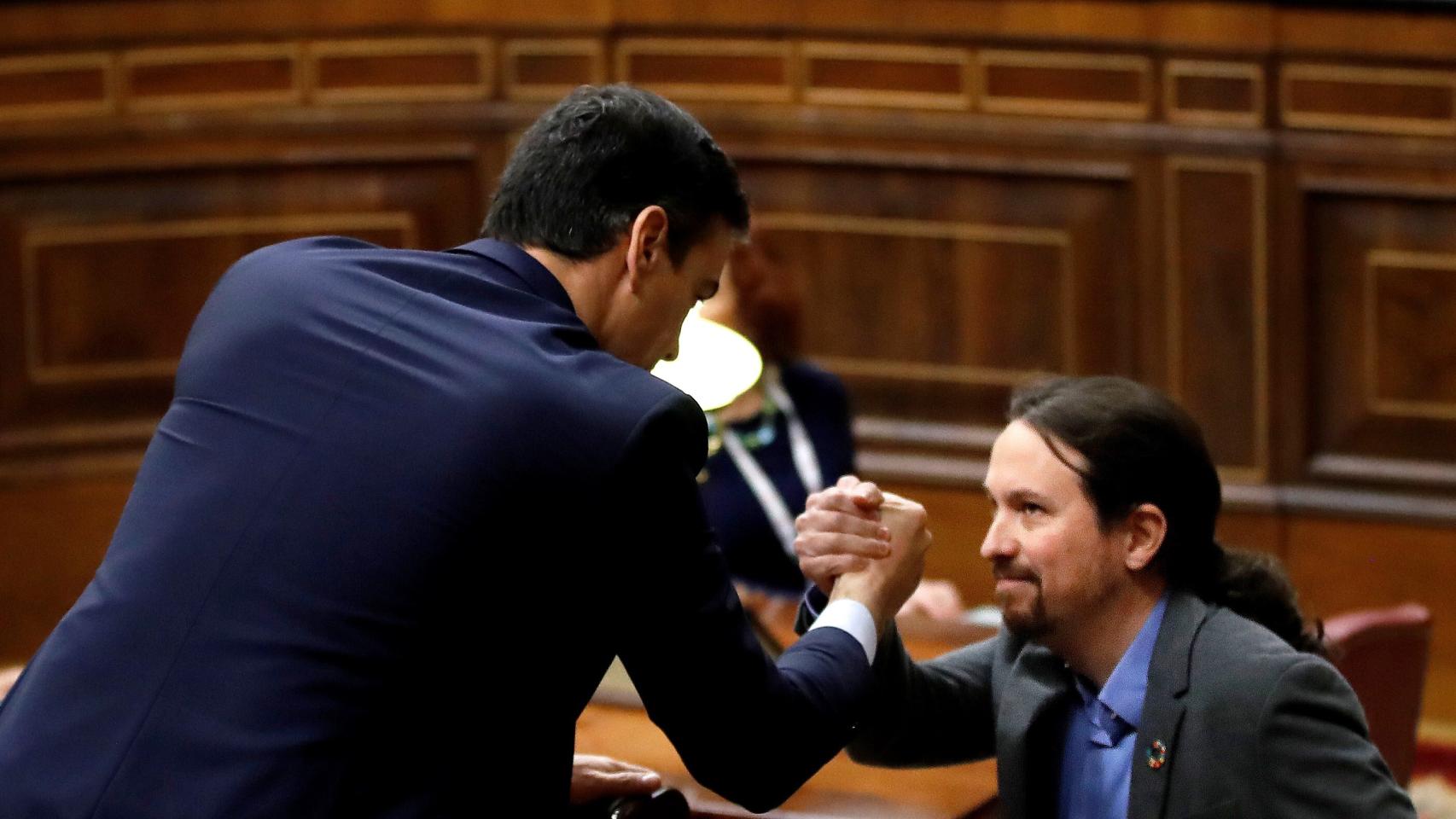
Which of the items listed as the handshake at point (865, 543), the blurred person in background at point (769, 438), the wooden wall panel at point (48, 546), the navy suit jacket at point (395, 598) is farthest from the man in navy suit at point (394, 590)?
the wooden wall panel at point (48, 546)

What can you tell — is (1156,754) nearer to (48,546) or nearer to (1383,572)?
(1383,572)

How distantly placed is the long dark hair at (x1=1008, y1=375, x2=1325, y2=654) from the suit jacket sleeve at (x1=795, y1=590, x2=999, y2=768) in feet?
0.93

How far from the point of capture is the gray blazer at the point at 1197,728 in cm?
164

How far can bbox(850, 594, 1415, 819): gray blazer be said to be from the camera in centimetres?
164

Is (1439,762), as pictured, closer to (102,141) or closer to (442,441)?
(442,441)

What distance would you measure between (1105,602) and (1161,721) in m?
0.16

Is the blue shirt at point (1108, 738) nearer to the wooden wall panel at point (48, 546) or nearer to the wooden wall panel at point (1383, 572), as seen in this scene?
the wooden wall panel at point (1383, 572)

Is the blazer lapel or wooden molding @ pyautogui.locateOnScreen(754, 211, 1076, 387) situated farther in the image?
wooden molding @ pyautogui.locateOnScreen(754, 211, 1076, 387)

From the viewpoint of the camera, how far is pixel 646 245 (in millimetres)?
1788

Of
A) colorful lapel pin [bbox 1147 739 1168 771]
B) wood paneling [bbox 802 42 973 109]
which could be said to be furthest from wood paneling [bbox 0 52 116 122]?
colorful lapel pin [bbox 1147 739 1168 771]

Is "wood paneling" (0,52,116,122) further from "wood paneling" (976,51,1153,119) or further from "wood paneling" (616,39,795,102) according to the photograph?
"wood paneling" (976,51,1153,119)

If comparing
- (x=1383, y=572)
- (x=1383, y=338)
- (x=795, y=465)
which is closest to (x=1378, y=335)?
(x=1383, y=338)

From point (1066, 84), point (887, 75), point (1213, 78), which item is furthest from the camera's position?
point (887, 75)

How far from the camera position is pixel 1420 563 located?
14.5 feet
